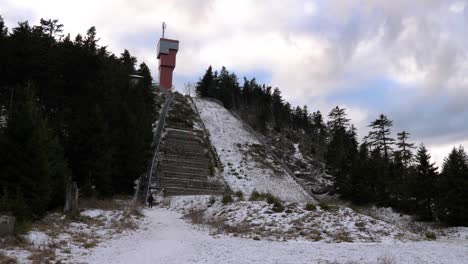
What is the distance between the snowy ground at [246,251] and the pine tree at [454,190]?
12349 millimetres

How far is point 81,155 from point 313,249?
14.7m

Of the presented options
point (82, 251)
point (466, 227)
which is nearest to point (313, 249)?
point (82, 251)

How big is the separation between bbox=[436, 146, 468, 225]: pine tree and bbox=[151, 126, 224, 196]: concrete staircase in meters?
15.7

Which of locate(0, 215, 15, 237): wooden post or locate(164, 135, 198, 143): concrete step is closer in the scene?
locate(0, 215, 15, 237): wooden post

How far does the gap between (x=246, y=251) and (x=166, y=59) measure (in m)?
61.0

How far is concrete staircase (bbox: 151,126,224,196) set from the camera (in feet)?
99.0

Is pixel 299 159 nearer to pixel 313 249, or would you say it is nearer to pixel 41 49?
pixel 41 49

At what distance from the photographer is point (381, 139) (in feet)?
203

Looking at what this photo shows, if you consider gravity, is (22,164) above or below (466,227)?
above

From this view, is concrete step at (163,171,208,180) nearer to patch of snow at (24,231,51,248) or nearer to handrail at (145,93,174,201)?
handrail at (145,93,174,201)

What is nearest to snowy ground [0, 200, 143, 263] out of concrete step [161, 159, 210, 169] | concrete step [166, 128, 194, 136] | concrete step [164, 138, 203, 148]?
concrete step [161, 159, 210, 169]

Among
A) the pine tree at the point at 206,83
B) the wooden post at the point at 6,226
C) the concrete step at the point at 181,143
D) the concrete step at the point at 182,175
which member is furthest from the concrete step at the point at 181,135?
the pine tree at the point at 206,83

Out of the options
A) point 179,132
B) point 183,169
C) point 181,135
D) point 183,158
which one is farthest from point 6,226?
point 179,132

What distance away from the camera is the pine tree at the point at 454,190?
23.4 m
